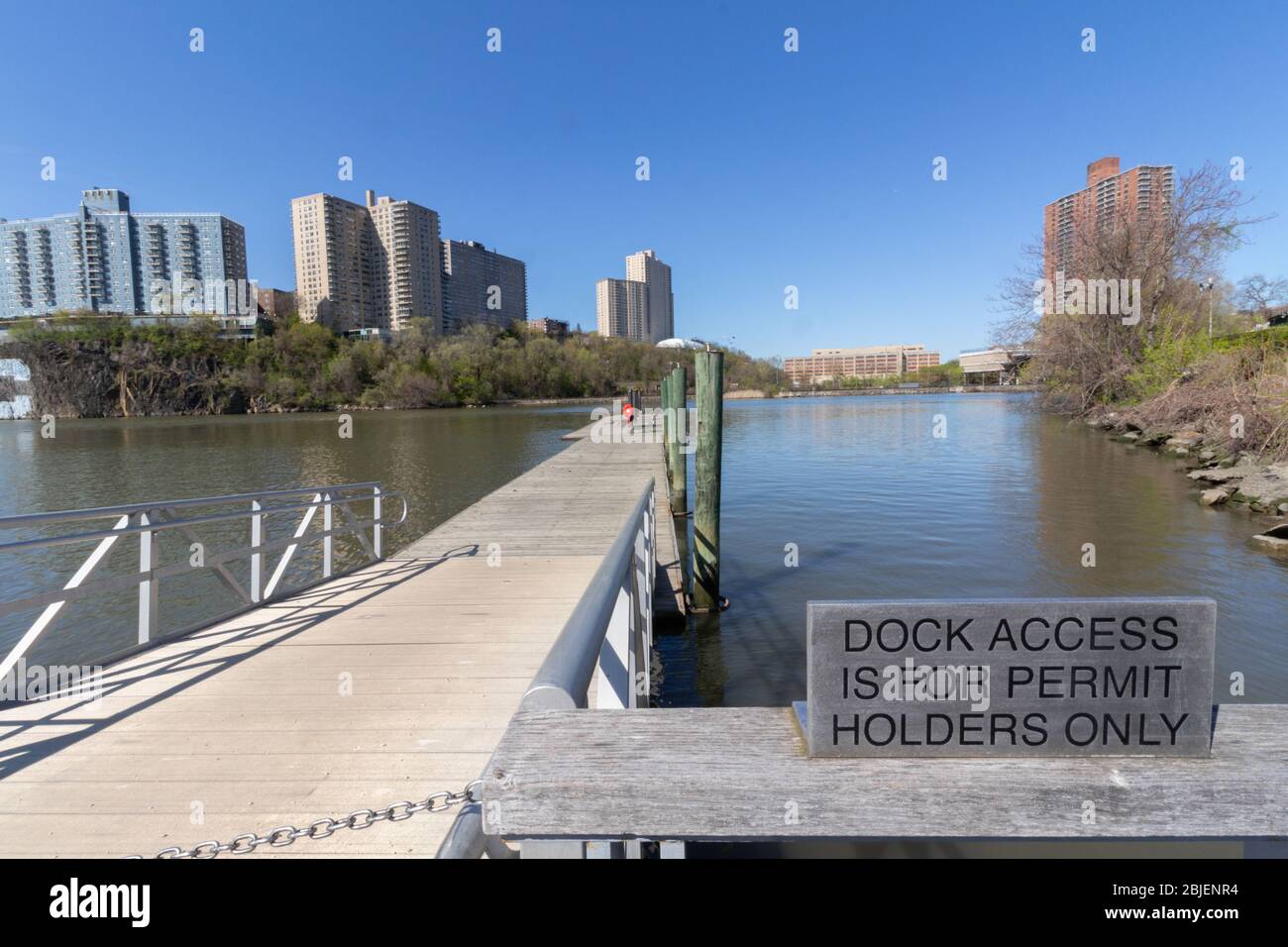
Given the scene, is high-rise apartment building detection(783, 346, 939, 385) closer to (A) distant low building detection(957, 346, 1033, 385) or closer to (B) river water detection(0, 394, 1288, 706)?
(A) distant low building detection(957, 346, 1033, 385)

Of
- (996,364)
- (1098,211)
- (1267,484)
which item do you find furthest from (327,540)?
(996,364)

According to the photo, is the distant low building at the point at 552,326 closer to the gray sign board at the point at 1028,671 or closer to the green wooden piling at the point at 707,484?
the green wooden piling at the point at 707,484

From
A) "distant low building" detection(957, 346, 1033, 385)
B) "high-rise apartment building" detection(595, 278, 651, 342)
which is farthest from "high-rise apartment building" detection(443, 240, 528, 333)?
"distant low building" detection(957, 346, 1033, 385)

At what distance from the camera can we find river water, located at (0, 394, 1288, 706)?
784cm

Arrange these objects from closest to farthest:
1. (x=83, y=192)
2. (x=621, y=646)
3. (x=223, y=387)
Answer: (x=621, y=646) → (x=223, y=387) → (x=83, y=192)

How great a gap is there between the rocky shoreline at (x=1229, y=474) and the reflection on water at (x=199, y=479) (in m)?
17.0

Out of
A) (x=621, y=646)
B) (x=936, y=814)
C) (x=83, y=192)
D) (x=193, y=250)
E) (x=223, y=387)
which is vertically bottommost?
(x=621, y=646)

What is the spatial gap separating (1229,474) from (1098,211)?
72.5 ft

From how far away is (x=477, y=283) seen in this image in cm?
13850

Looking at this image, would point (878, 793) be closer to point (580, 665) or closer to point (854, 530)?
point (580, 665)

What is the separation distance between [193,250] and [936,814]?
148 metres

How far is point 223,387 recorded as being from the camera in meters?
93.1
